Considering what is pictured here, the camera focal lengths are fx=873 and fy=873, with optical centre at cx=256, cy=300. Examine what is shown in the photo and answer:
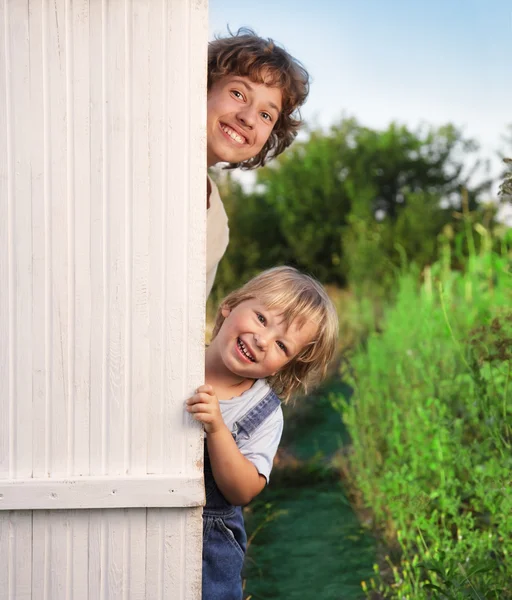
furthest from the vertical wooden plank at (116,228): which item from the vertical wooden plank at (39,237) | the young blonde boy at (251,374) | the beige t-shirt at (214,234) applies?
the beige t-shirt at (214,234)

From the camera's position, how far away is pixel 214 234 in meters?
3.24

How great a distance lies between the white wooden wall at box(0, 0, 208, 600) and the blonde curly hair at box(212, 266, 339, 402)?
15.4 inches

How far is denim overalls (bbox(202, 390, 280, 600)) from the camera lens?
224cm

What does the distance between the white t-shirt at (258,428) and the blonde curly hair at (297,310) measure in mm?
102

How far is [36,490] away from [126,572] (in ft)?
0.92

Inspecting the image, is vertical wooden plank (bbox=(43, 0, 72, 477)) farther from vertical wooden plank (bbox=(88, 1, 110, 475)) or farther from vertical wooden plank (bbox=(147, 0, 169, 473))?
vertical wooden plank (bbox=(147, 0, 169, 473))

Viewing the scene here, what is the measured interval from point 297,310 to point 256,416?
11.7 inches

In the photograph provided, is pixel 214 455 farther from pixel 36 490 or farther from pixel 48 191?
pixel 48 191

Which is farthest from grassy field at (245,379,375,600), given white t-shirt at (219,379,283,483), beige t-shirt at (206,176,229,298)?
beige t-shirt at (206,176,229,298)

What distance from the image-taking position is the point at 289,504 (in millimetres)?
4543

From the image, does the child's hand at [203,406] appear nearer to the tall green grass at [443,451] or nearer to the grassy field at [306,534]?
the tall green grass at [443,451]

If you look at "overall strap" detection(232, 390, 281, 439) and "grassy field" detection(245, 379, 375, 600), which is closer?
"overall strap" detection(232, 390, 281, 439)

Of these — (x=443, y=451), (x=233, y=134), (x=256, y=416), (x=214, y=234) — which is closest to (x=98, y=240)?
(x=256, y=416)

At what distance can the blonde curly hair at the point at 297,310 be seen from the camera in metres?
2.26
